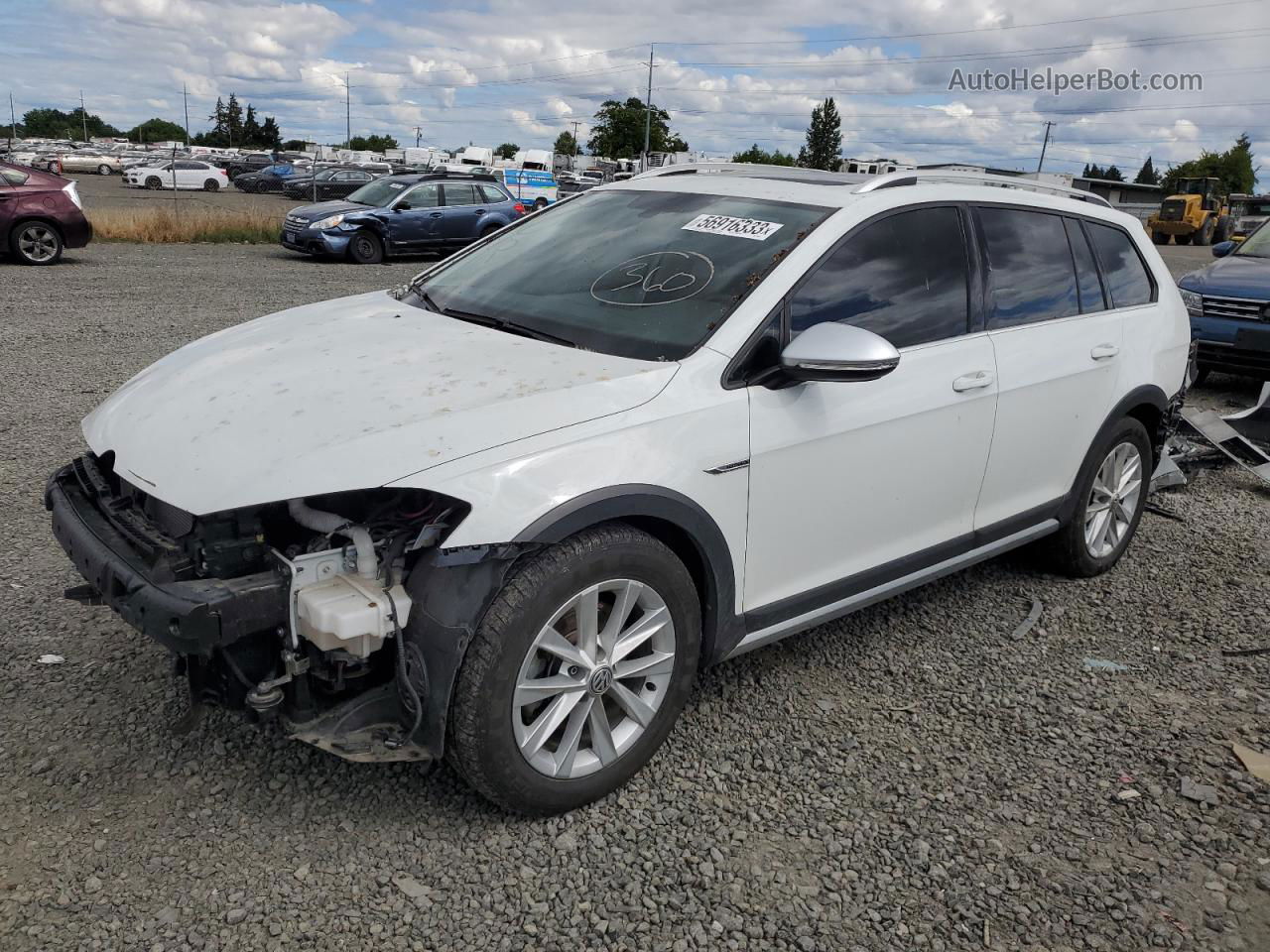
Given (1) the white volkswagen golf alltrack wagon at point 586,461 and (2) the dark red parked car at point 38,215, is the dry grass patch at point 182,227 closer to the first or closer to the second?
(2) the dark red parked car at point 38,215

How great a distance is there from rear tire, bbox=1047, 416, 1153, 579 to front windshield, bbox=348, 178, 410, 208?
52.4 ft

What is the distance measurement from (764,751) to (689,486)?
0.99m

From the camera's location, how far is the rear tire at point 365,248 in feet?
59.7

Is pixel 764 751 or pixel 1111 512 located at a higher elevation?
pixel 1111 512

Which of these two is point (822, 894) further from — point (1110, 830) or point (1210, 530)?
point (1210, 530)

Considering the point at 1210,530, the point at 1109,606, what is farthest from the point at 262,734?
the point at 1210,530

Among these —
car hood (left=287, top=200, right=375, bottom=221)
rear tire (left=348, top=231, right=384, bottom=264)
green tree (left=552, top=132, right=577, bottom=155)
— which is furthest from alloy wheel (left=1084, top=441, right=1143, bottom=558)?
green tree (left=552, top=132, right=577, bottom=155)

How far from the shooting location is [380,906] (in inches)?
101

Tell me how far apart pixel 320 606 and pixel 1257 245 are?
10563 mm

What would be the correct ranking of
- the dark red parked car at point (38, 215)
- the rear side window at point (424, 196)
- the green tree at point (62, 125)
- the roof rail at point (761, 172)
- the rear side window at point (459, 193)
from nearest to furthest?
the roof rail at point (761, 172), the dark red parked car at point (38, 215), the rear side window at point (424, 196), the rear side window at point (459, 193), the green tree at point (62, 125)

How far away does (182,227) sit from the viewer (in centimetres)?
1981

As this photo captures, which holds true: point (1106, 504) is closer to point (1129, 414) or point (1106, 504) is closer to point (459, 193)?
point (1129, 414)

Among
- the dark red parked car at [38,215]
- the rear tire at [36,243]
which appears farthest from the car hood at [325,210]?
the rear tire at [36,243]

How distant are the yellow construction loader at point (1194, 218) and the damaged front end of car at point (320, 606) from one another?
43397mm
